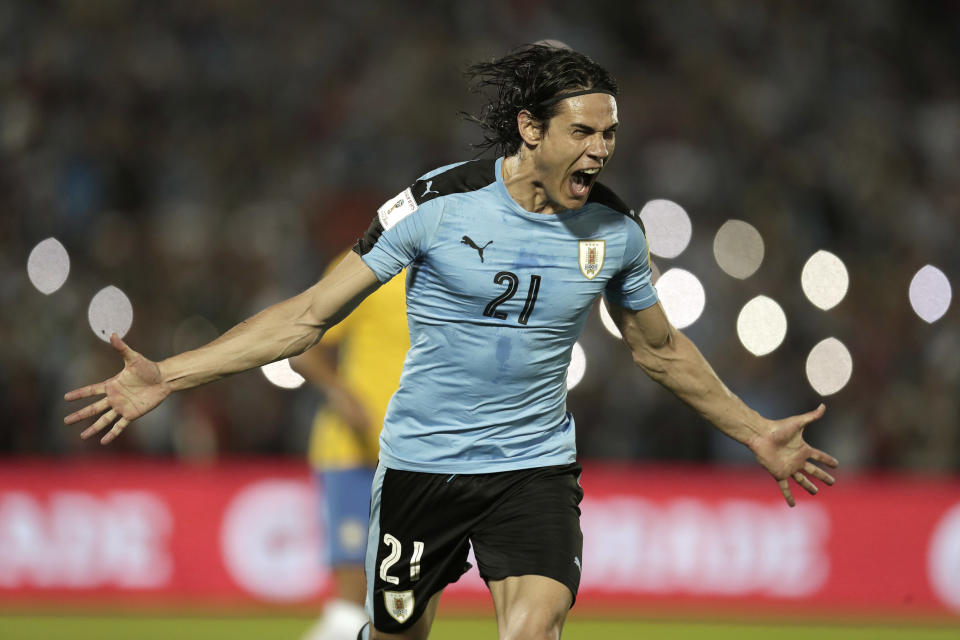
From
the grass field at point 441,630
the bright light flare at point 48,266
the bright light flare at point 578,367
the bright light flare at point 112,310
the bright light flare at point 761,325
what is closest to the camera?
the grass field at point 441,630

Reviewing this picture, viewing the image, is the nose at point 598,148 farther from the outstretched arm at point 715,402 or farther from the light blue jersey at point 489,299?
the outstretched arm at point 715,402

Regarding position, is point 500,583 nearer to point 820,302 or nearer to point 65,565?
point 65,565

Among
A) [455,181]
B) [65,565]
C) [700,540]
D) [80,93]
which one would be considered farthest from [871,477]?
[80,93]

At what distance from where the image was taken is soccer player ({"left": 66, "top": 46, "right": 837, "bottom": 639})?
15.7 feet

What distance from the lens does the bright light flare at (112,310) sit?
11.9m

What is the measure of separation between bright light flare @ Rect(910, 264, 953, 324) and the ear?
8896 millimetres

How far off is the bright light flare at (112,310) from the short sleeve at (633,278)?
25.2ft

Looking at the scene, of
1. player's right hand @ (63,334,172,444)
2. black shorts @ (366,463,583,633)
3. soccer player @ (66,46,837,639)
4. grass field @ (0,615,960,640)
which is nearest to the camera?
→ player's right hand @ (63,334,172,444)

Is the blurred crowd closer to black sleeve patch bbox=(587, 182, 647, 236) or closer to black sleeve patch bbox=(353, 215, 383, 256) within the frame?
black sleeve patch bbox=(587, 182, 647, 236)

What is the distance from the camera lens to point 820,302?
13094 mm

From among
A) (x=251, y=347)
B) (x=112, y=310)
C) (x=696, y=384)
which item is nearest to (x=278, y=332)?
(x=251, y=347)

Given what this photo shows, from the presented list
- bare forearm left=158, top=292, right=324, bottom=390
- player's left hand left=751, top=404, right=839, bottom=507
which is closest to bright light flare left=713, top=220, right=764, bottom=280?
player's left hand left=751, top=404, right=839, bottom=507

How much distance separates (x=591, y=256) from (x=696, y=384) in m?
0.82

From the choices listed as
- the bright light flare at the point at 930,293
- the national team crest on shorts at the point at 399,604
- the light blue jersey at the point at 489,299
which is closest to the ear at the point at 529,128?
the light blue jersey at the point at 489,299
